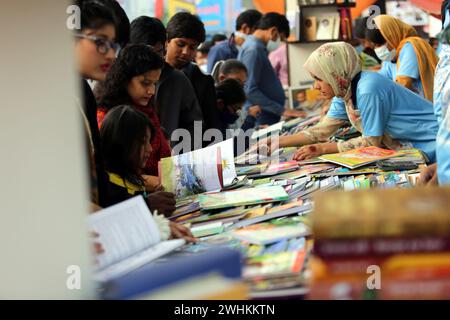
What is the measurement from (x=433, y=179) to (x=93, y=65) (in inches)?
48.5

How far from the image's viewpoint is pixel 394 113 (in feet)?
10.3

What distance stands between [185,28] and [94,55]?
1806 millimetres

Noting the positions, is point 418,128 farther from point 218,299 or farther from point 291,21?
point 291,21

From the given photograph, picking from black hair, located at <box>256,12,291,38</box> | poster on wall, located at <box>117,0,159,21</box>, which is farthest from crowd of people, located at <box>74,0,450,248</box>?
poster on wall, located at <box>117,0,159,21</box>

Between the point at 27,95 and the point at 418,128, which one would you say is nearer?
the point at 27,95

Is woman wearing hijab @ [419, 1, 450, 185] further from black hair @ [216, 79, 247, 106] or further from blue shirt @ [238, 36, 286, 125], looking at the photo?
blue shirt @ [238, 36, 286, 125]

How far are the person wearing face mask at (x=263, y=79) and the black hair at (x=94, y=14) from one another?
3.92 meters

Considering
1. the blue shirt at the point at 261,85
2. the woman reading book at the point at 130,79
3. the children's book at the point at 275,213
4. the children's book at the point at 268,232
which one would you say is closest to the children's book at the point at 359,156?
the children's book at the point at 275,213

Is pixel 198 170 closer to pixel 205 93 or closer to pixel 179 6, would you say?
pixel 205 93

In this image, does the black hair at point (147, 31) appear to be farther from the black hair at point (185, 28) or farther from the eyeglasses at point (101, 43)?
the eyeglasses at point (101, 43)

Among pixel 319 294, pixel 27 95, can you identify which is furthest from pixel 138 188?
pixel 319 294

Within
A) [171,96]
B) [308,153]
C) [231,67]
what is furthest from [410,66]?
[171,96]

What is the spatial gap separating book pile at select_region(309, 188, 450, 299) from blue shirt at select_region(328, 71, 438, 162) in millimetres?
1844

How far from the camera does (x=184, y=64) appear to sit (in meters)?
3.71
